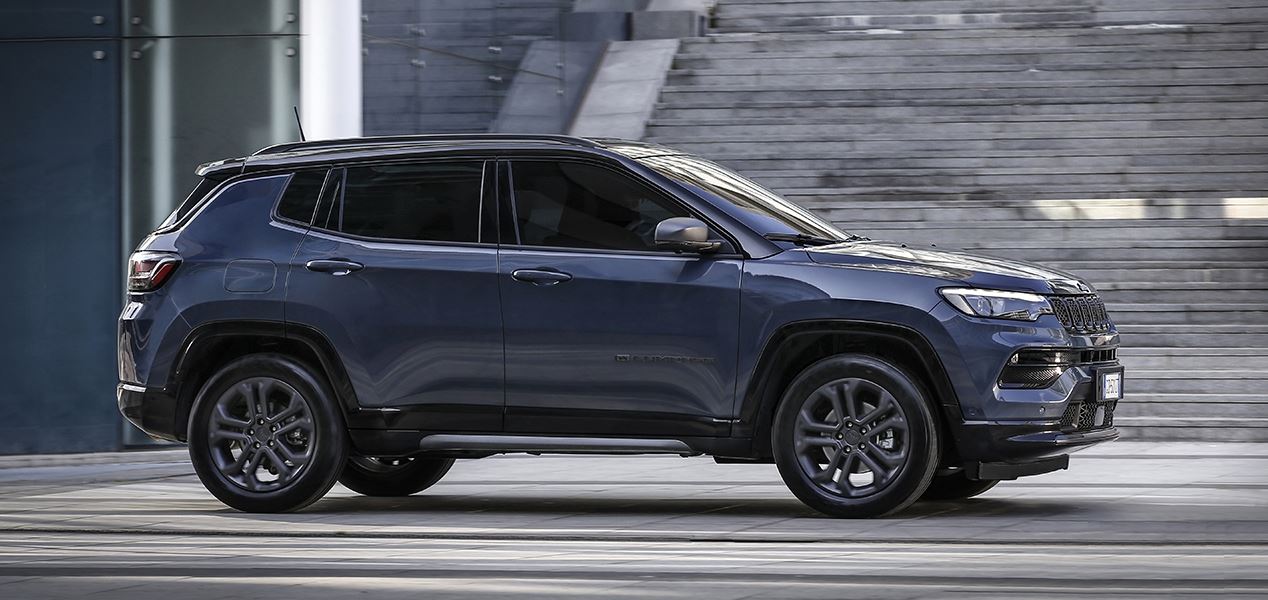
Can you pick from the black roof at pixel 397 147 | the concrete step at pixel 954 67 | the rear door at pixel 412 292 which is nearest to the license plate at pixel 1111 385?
the black roof at pixel 397 147

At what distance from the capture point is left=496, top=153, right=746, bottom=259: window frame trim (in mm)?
9320

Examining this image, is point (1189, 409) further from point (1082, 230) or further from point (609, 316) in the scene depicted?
point (609, 316)

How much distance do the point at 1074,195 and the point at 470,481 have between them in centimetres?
780

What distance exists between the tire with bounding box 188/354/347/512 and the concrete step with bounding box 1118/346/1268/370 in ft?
22.1

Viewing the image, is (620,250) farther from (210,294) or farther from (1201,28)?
(1201,28)

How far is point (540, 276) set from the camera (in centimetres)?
948

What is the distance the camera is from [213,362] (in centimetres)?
1023

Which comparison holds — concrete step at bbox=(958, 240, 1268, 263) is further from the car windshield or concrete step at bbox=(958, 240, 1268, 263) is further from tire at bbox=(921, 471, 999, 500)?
the car windshield

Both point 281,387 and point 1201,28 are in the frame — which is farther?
point 1201,28

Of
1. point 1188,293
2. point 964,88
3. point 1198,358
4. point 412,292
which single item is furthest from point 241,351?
point 964,88

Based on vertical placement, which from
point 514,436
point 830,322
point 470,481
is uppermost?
point 830,322

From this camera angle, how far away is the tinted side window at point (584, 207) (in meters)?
9.50

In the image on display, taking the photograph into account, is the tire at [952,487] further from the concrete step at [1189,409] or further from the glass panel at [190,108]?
the glass panel at [190,108]

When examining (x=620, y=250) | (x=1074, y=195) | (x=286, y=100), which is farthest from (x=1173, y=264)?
(x=620, y=250)
